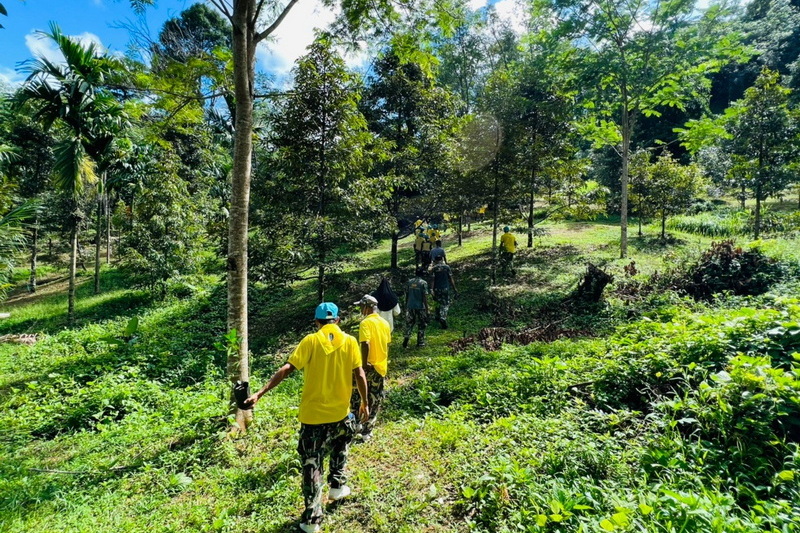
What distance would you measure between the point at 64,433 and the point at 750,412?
8547mm

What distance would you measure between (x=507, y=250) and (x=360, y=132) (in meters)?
6.69

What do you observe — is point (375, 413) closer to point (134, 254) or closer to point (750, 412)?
point (750, 412)

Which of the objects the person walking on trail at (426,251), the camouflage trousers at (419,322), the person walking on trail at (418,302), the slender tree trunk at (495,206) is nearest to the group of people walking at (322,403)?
the person walking on trail at (418,302)

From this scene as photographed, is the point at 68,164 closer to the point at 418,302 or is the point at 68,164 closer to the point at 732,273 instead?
the point at 418,302

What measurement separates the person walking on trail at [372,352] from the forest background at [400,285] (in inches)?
16.3

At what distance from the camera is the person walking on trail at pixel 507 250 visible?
45.4ft

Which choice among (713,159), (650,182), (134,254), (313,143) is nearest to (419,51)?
(313,143)

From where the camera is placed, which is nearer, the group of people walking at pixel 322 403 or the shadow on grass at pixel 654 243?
the group of people walking at pixel 322 403

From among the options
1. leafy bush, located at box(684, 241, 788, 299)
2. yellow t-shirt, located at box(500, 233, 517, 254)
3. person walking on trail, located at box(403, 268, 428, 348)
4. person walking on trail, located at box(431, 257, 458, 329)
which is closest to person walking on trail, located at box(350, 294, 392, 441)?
person walking on trail, located at box(403, 268, 428, 348)

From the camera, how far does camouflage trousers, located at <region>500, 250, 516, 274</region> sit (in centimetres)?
1411

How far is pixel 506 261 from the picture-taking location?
46.7 ft

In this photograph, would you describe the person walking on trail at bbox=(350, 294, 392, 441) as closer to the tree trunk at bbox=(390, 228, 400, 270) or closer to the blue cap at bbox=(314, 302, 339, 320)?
the blue cap at bbox=(314, 302, 339, 320)

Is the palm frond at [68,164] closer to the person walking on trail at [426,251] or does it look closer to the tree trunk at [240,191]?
the tree trunk at [240,191]

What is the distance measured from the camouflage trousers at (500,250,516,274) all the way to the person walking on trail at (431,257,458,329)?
4.58 meters
